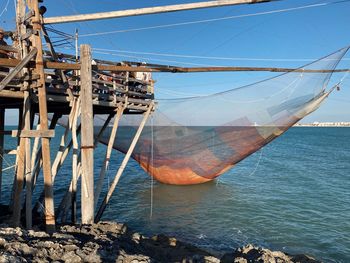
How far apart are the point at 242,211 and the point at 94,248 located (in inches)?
391

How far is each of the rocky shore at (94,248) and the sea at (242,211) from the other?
2001 mm

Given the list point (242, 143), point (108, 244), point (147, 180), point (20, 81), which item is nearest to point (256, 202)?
point (242, 143)

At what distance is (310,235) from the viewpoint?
1152cm

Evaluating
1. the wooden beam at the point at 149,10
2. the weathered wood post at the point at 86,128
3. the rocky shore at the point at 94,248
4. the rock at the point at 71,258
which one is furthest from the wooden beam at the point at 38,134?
the rock at the point at 71,258

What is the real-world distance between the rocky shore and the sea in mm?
2001

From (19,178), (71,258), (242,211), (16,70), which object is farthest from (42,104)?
(242,211)

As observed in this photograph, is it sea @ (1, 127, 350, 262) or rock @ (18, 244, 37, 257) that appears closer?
rock @ (18, 244, 37, 257)

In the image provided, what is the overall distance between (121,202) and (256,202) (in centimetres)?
665

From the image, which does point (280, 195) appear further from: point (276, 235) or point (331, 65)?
point (331, 65)

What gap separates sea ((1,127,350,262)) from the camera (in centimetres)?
1076

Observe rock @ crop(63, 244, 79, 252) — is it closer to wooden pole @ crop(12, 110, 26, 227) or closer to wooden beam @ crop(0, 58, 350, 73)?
wooden pole @ crop(12, 110, 26, 227)

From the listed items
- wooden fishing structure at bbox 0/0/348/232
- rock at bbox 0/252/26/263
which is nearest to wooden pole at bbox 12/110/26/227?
wooden fishing structure at bbox 0/0/348/232

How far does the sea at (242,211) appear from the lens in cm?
1076

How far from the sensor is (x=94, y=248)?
549cm
